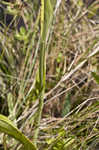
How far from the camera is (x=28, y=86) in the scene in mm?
888

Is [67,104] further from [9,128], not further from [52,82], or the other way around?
[9,128]

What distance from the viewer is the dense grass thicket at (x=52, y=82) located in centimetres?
72

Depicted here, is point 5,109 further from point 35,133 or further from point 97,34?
point 97,34

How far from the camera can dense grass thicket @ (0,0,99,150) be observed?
0.72 m

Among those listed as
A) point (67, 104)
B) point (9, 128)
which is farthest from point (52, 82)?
point (9, 128)

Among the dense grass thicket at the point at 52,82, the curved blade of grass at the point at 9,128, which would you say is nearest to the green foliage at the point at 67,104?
the dense grass thicket at the point at 52,82

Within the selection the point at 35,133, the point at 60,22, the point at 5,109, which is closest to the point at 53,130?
the point at 35,133

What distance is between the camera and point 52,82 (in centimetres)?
96

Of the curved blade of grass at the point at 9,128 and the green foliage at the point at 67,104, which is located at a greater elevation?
the curved blade of grass at the point at 9,128

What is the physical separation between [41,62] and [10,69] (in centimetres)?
45

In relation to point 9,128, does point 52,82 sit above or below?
below

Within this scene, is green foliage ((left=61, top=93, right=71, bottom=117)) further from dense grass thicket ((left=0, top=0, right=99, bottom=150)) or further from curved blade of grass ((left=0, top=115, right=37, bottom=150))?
curved blade of grass ((left=0, top=115, right=37, bottom=150))

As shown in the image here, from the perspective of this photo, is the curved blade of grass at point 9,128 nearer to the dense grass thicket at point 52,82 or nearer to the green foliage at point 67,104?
the dense grass thicket at point 52,82

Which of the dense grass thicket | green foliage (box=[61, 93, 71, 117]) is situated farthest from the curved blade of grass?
green foliage (box=[61, 93, 71, 117])
